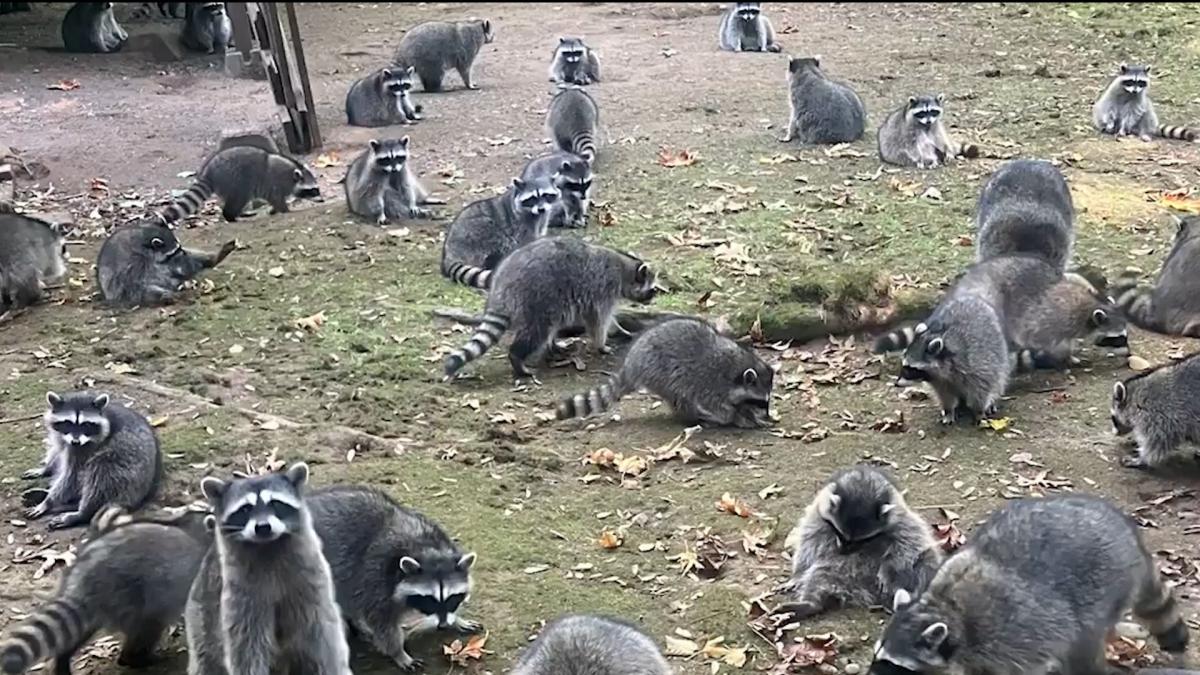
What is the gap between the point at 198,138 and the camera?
11.8 m

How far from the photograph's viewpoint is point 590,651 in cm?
394

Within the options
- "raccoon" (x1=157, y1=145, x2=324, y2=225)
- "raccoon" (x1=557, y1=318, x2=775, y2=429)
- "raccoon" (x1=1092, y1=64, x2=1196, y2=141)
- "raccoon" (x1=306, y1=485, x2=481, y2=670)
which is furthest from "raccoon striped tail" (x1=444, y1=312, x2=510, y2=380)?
"raccoon" (x1=1092, y1=64, x2=1196, y2=141)

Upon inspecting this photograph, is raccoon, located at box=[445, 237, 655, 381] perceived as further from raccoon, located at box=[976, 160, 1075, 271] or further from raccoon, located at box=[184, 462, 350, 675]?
raccoon, located at box=[184, 462, 350, 675]

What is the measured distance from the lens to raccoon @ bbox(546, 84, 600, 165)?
36.2 feet

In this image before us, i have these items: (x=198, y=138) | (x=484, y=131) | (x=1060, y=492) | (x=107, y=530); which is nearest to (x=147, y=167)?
(x=198, y=138)

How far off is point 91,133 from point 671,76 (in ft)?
19.5

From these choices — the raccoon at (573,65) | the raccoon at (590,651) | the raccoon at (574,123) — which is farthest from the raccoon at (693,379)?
the raccoon at (573,65)

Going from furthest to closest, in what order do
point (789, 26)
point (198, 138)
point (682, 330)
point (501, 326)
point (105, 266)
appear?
1. point (789, 26)
2. point (198, 138)
3. point (105, 266)
4. point (501, 326)
5. point (682, 330)

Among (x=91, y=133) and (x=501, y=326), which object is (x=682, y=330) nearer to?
(x=501, y=326)

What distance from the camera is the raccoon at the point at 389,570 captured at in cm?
444

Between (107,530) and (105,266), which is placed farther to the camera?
(105,266)

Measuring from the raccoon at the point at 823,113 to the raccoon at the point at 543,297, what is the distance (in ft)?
14.5

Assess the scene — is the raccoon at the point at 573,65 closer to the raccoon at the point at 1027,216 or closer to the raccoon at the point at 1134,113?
the raccoon at the point at 1134,113

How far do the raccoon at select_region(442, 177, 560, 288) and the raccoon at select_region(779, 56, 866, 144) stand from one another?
3094mm
